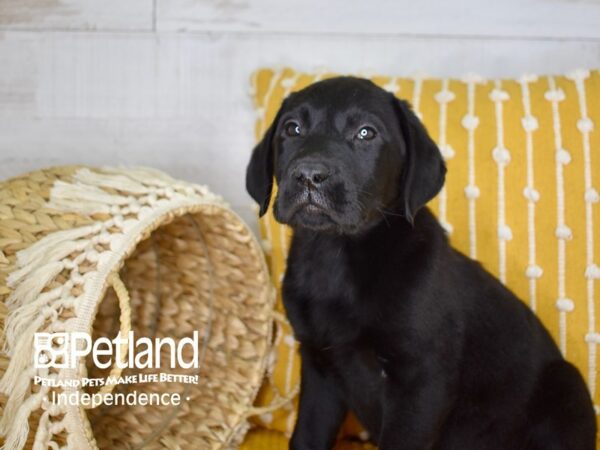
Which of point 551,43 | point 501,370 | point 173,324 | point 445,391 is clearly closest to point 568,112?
point 551,43

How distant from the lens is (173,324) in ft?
7.26

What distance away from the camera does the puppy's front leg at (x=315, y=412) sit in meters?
1.77

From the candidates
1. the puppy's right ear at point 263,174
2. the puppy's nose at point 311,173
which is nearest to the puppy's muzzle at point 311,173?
the puppy's nose at point 311,173

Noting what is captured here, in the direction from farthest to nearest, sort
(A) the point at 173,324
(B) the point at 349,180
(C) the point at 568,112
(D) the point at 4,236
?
(A) the point at 173,324 < (C) the point at 568,112 < (D) the point at 4,236 < (B) the point at 349,180

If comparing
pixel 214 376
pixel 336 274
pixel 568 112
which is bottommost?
pixel 214 376

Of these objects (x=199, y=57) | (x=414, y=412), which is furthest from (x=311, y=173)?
(x=199, y=57)

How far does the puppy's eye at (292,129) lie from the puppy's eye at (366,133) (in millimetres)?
139

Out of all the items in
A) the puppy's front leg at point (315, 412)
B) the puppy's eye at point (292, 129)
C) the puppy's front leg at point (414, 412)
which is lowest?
the puppy's front leg at point (315, 412)

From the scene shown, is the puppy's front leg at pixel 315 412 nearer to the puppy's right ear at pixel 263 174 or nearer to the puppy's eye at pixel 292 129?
the puppy's right ear at pixel 263 174

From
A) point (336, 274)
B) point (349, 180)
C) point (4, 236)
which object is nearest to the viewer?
point (349, 180)

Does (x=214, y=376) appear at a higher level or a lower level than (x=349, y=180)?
lower

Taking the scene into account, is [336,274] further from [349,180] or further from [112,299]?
[112,299]

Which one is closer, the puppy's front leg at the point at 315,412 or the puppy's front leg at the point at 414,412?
the puppy's front leg at the point at 414,412

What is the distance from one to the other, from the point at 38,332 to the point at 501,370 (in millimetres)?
975
